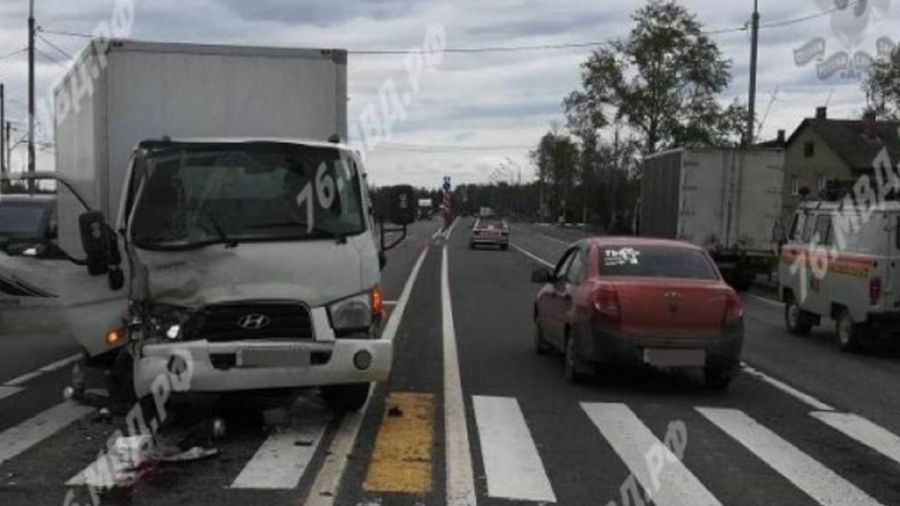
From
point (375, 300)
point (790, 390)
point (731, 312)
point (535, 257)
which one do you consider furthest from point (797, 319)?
point (535, 257)

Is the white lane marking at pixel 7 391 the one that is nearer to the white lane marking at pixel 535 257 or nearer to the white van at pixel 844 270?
the white van at pixel 844 270

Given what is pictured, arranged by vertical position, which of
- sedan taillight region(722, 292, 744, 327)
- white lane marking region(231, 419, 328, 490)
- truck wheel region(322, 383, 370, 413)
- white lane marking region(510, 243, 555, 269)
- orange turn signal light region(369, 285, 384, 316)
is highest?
orange turn signal light region(369, 285, 384, 316)

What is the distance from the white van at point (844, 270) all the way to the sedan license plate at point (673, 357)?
181 inches

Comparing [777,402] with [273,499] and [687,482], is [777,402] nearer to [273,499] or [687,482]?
[687,482]

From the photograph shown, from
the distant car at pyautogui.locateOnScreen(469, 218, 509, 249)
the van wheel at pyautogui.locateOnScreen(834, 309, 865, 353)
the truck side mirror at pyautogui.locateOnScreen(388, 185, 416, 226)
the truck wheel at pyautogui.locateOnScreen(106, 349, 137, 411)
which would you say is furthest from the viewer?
the distant car at pyautogui.locateOnScreen(469, 218, 509, 249)

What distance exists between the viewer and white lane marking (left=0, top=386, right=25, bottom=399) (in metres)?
9.93

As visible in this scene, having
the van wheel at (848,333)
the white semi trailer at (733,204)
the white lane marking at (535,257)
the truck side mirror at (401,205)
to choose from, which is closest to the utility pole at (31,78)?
the white lane marking at (535,257)

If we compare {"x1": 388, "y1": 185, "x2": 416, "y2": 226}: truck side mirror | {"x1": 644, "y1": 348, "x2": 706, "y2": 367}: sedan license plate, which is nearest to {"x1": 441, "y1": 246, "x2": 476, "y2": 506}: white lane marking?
{"x1": 388, "y1": 185, "x2": 416, "y2": 226}: truck side mirror

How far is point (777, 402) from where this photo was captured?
10.4m

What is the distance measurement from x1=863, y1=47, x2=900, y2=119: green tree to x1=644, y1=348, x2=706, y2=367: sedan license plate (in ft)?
151

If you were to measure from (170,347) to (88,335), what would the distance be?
1.38 m

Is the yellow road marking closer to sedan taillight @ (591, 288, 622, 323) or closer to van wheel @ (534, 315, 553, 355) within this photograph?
sedan taillight @ (591, 288, 622, 323)

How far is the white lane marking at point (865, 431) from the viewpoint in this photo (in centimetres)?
836

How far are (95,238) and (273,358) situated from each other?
1593 mm
